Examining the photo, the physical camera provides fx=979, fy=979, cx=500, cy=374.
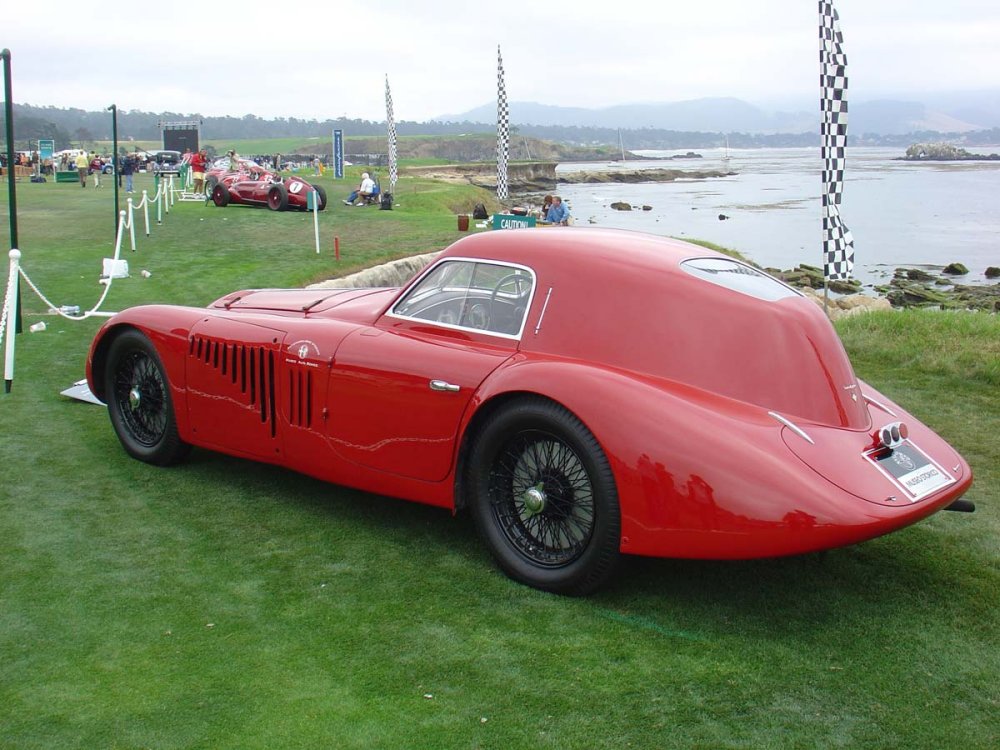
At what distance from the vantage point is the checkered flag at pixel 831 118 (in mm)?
11062

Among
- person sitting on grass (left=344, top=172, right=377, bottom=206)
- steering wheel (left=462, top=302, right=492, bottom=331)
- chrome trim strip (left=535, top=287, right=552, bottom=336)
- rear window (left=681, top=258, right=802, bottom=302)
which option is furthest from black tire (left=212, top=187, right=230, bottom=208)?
rear window (left=681, top=258, right=802, bottom=302)

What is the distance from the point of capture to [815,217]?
50.1m

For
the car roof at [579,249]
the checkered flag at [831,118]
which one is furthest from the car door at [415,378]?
the checkered flag at [831,118]

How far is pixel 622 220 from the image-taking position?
1864 inches

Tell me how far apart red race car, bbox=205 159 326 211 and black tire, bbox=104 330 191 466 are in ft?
67.3

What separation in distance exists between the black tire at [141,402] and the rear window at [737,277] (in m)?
3.24

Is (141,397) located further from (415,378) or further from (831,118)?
(831,118)

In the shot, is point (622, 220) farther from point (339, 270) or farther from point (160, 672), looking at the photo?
point (160, 672)

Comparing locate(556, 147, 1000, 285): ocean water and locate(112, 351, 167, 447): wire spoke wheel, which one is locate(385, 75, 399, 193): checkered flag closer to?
locate(556, 147, 1000, 285): ocean water

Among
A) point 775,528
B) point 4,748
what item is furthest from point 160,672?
point 775,528

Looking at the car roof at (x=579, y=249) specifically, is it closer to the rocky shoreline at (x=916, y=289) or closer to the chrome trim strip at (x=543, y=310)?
the chrome trim strip at (x=543, y=310)

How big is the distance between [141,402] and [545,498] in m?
3.10

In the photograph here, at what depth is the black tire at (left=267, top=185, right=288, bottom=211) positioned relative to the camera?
86.6ft

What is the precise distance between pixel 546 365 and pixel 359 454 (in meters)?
1.18
